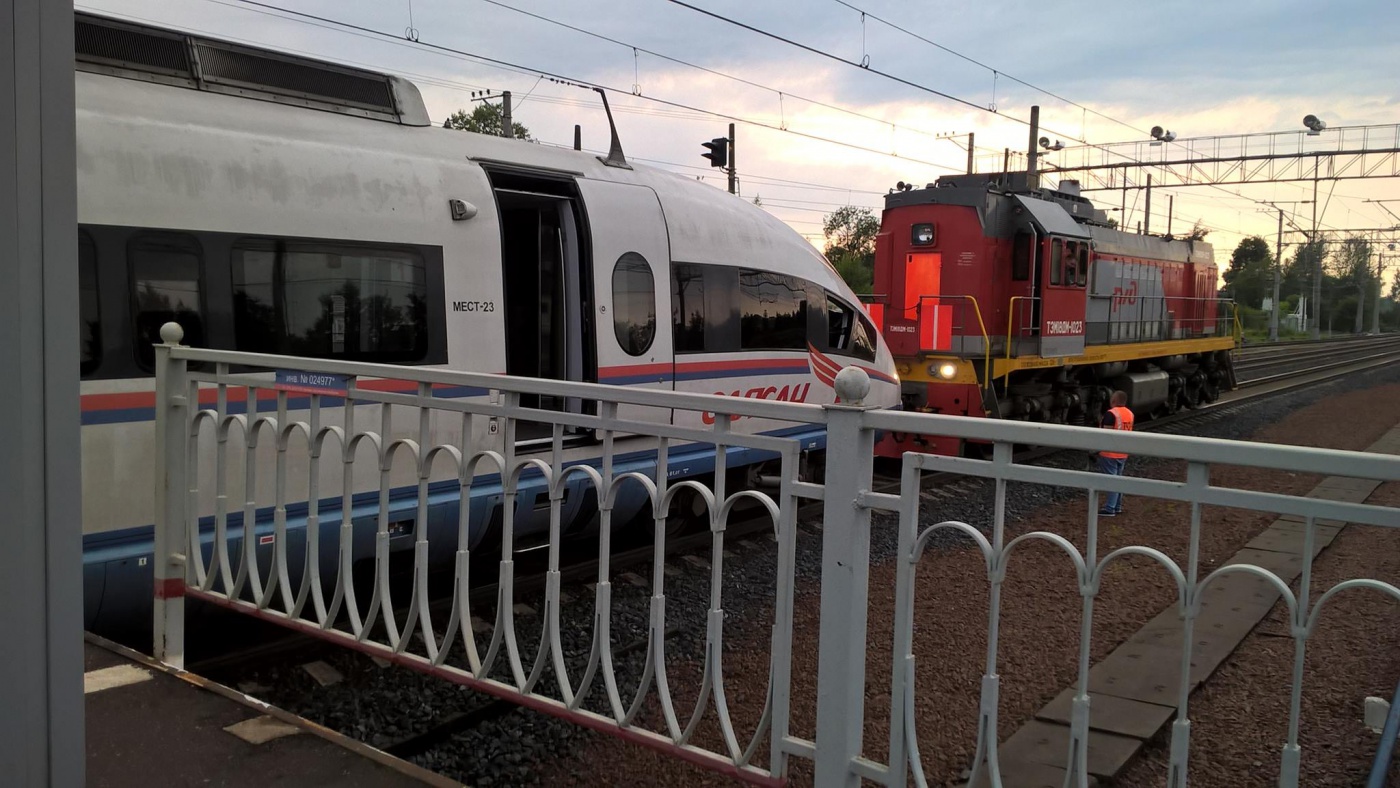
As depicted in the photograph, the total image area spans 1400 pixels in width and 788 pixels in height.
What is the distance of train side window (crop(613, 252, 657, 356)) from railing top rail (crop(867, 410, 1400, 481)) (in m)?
5.06

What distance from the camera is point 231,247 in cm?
536

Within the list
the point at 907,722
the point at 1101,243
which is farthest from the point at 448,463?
the point at 1101,243

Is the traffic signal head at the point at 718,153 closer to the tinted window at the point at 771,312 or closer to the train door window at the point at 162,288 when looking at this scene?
the tinted window at the point at 771,312

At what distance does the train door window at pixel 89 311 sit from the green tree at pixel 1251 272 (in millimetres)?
77982

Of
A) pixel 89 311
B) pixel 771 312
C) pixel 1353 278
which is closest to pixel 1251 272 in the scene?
pixel 1353 278

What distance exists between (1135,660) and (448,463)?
429cm

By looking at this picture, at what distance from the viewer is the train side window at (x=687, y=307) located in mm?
7848

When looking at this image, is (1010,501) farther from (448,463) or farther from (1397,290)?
(1397,290)

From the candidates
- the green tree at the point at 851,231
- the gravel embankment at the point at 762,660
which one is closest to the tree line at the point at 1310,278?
the green tree at the point at 851,231

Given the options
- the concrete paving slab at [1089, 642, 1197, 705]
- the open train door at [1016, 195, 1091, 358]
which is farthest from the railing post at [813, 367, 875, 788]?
the open train door at [1016, 195, 1091, 358]

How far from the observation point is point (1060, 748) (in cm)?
431

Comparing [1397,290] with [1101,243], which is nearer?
[1101,243]

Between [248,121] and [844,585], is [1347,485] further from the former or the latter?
[248,121]

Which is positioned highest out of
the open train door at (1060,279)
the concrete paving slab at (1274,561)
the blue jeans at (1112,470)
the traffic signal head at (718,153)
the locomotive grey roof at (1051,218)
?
the traffic signal head at (718,153)
